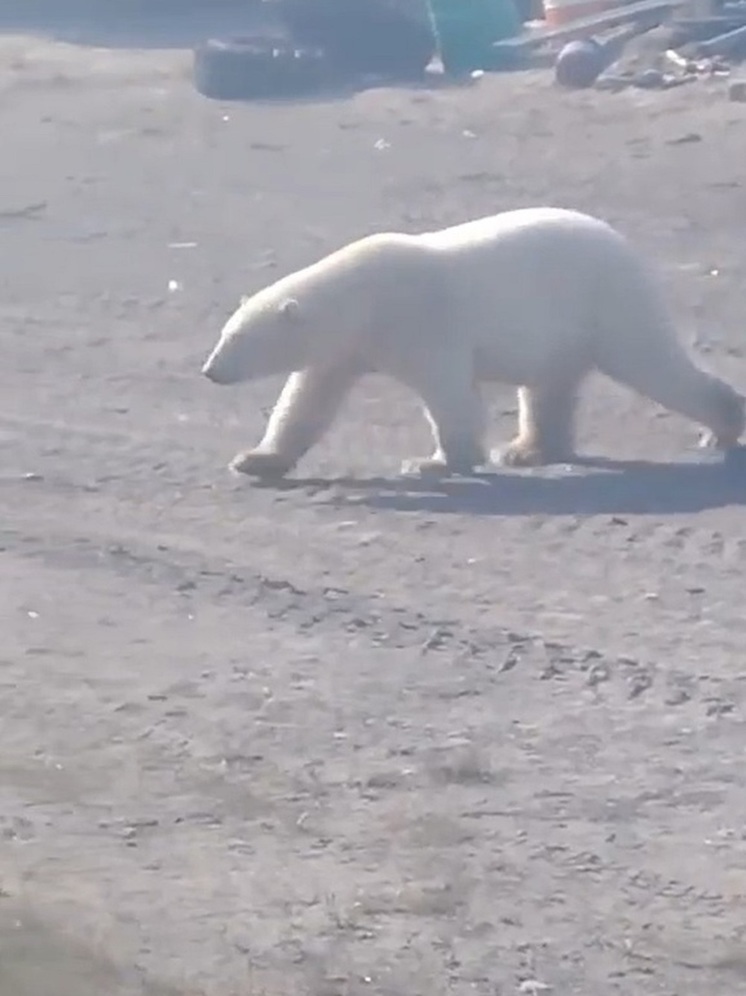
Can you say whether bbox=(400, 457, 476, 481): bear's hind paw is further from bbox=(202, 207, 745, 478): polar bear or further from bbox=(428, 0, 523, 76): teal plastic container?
bbox=(428, 0, 523, 76): teal plastic container

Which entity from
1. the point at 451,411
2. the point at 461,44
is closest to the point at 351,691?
the point at 451,411

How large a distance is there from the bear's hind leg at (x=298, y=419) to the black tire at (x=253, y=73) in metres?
16.5

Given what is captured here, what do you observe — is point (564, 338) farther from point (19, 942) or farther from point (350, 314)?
point (19, 942)

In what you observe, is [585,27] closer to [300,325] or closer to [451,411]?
[300,325]

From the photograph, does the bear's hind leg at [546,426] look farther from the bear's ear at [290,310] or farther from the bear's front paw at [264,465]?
the bear's ear at [290,310]

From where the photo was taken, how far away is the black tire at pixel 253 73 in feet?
88.5

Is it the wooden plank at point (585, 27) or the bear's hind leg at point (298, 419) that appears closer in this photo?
the bear's hind leg at point (298, 419)

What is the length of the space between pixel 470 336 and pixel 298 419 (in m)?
0.74

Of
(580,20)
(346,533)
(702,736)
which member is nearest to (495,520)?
(346,533)

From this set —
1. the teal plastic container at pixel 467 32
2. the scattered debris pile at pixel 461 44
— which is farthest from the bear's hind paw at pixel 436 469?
the teal plastic container at pixel 467 32

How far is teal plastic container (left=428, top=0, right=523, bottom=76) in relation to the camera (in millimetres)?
27922

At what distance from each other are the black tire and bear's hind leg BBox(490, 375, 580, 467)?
16.6 m

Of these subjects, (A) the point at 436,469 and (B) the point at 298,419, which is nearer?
(A) the point at 436,469

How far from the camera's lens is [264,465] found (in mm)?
10523
